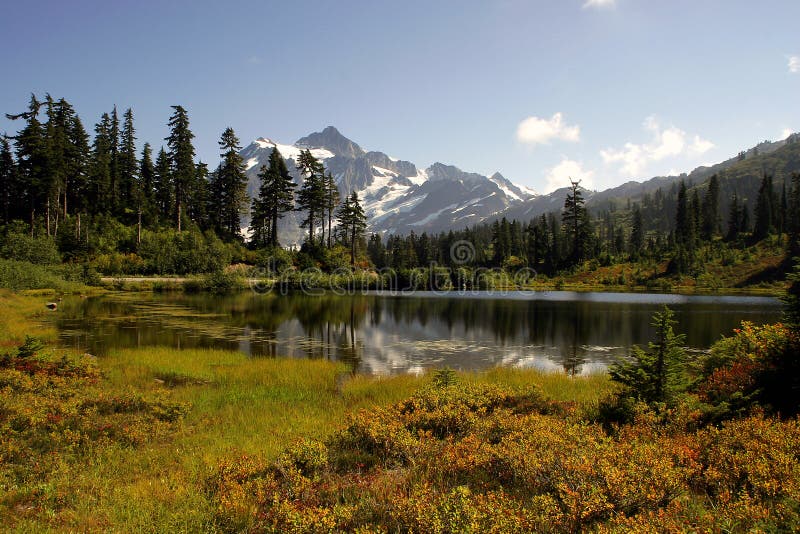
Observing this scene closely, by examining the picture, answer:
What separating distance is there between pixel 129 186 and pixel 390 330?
7709 centimetres

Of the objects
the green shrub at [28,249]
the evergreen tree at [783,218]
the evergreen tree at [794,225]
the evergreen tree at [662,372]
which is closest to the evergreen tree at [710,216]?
the evergreen tree at [783,218]

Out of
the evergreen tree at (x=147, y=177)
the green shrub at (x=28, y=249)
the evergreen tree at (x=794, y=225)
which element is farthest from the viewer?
the evergreen tree at (x=794, y=225)

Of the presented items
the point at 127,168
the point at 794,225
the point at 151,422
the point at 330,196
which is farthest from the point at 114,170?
the point at 794,225

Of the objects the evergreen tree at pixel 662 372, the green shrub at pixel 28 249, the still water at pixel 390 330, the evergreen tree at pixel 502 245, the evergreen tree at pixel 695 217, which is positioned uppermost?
the evergreen tree at pixel 695 217

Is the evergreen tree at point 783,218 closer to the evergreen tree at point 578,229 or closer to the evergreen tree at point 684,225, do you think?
the evergreen tree at point 684,225

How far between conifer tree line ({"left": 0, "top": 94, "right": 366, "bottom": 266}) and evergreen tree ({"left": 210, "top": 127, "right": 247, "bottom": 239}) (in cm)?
22

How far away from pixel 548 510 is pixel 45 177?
282 feet

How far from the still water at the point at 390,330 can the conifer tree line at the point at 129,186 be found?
93.5ft

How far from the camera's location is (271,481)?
299 inches

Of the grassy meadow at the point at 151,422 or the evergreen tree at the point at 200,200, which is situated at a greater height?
the evergreen tree at the point at 200,200

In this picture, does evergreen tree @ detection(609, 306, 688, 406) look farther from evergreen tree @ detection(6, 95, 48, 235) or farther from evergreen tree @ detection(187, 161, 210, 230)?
evergreen tree @ detection(187, 161, 210, 230)

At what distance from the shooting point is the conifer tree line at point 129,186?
7106 centimetres

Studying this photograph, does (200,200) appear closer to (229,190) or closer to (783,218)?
(229,190)

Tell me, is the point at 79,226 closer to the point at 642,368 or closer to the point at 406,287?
the point at 406,287
